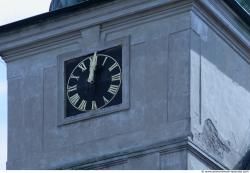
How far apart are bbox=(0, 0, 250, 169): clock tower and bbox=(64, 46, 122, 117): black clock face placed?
2 centimetres

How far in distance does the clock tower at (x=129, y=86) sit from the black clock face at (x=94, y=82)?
0.02 meters

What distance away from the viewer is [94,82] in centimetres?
3750

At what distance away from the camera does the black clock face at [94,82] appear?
1471 inches

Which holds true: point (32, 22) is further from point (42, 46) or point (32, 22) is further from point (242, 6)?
point (242, 6)

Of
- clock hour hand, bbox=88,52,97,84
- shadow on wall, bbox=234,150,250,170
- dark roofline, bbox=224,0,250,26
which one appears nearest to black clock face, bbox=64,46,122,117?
clock hour hand, bbox=88,52,97,84

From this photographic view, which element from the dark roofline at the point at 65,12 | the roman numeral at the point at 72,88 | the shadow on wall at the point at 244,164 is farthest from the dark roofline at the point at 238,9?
the roman numeral at the point at 72,88

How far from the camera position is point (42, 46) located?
38.6m

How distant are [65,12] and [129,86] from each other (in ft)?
6.12

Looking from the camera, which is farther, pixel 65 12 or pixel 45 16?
pixel 45 16

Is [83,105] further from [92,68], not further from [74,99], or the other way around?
[92,68]

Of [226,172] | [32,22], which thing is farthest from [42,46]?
[226,172]

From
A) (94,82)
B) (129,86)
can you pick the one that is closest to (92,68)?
(94,82)

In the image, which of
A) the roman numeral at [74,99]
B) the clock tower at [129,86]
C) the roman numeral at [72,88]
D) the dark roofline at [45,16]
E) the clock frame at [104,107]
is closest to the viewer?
the clock tower at [129,86]

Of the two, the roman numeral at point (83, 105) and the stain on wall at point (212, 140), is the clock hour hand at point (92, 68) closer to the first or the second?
the roman numeral at point (83, 105)
